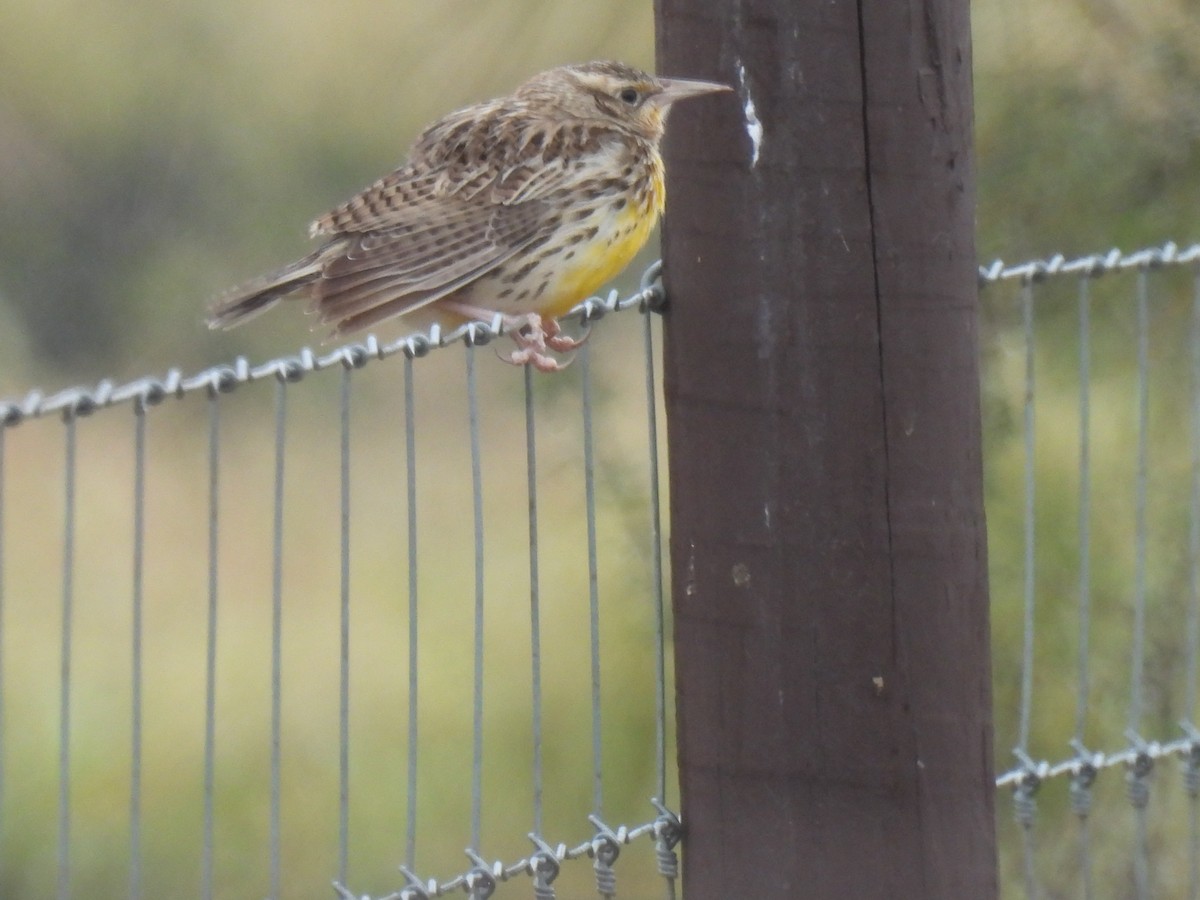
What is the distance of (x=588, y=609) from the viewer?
6.44m

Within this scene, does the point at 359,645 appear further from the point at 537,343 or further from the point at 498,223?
the point at 537,343

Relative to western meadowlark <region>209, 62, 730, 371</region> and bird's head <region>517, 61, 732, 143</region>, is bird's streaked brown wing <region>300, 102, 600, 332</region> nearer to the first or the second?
western meadowlark <region>209, 62, 730, 371</region>

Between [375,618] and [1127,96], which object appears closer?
[1127,96]

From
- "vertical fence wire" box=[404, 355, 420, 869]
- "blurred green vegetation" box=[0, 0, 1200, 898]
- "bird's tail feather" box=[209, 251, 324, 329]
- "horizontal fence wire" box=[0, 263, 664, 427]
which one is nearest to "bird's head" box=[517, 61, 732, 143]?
"blurred green vegetation" box=[0, 0, 1200, 898]

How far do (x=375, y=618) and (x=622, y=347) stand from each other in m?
2.11

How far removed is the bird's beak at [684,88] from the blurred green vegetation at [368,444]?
1.46 metres

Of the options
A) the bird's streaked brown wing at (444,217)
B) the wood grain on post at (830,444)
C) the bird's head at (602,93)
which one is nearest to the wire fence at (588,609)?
the wood grain on post at (830,444)

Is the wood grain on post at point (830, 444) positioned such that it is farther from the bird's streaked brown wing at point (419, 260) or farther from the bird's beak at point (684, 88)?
the bird's streaked brown wing at point (419, 260)

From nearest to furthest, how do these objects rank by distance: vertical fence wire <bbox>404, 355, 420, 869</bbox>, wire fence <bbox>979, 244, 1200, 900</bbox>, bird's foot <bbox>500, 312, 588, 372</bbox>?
vertical fence wire <bbox>404, 355, 420, 869</bbox> → bird's foot <bbox>500, 312, 588, 372</bbox> → wire fence <bbox>979, 244, 1200, 900</bbox>

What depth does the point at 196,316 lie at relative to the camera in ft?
29.5

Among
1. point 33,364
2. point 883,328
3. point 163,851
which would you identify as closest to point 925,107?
point 883,328

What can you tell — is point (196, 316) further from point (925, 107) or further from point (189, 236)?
point (925, 107)

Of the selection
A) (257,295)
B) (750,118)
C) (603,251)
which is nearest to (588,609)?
(603,251)

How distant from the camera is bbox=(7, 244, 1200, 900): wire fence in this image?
2.84 metres
